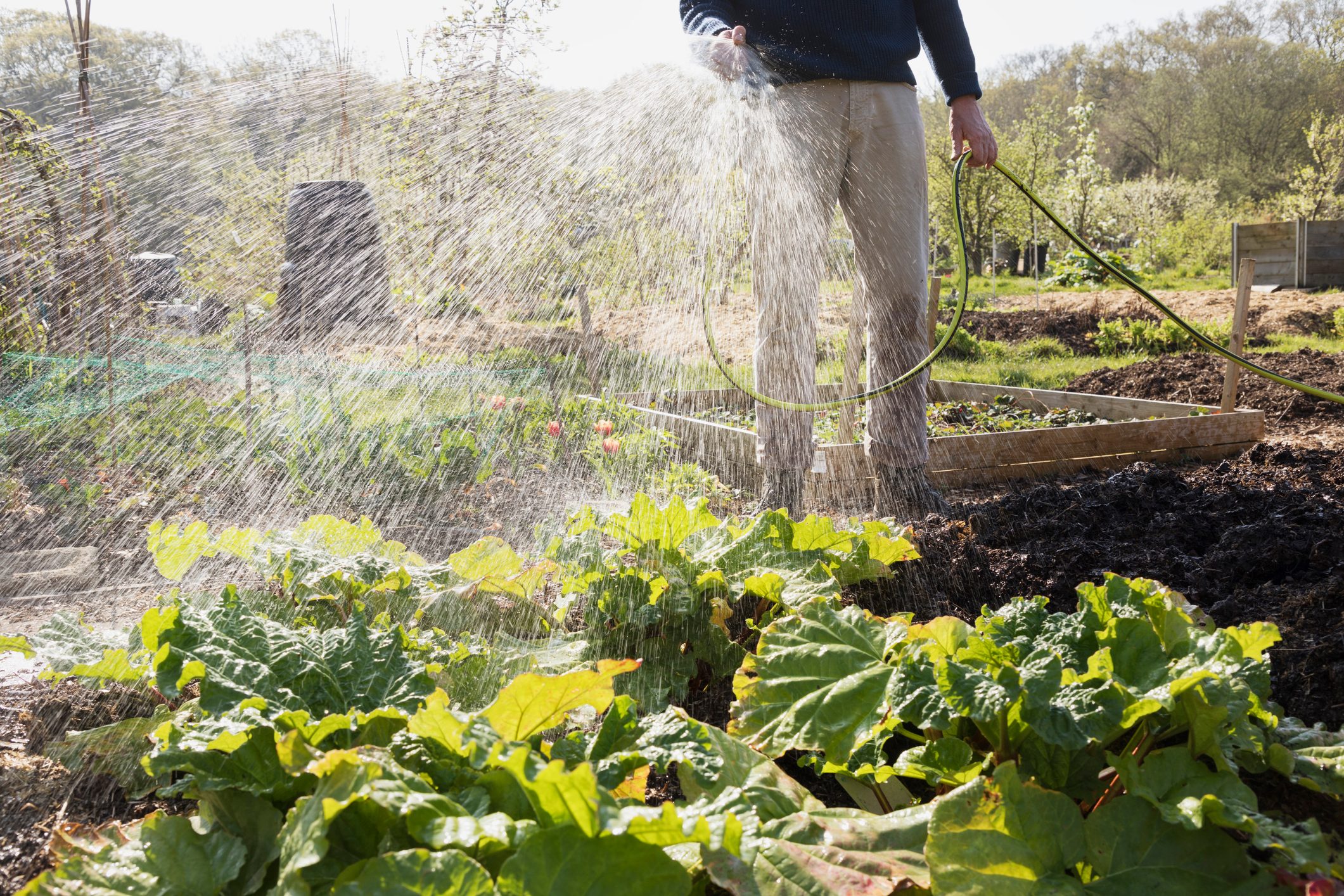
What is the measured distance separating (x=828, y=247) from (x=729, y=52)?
802 millimetres

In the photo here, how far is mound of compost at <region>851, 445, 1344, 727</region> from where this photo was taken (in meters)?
1.62

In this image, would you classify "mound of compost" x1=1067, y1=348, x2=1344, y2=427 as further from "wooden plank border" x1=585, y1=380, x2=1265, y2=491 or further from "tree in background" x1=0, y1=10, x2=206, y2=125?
"tree in background" x1=0, y1=10, x2=206, y2=125

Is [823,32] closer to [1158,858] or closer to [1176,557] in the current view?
[1176,557]

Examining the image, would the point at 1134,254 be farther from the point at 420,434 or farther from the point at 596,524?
the point at 596,524

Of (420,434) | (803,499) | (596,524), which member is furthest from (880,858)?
(420,434)

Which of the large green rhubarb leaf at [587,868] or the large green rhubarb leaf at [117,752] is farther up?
the large green rhubarb leaf at [587,868]

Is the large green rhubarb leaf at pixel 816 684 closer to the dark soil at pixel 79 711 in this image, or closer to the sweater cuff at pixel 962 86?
the dark soil at pixel 79 711

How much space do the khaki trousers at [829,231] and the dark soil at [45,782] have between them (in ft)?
7.58

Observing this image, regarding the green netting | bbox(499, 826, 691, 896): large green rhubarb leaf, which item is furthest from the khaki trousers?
bbox(499, 826, 691, 896): large green rhubarb leaf

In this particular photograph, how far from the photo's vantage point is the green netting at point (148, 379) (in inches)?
171

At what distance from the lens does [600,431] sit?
158 inches

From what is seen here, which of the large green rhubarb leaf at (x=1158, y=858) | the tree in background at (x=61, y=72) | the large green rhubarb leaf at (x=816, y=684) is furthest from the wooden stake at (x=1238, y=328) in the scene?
the tree in background at (x=61, y=72)

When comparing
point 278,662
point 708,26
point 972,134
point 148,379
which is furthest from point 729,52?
point 148,379

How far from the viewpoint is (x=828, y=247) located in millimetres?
3268
